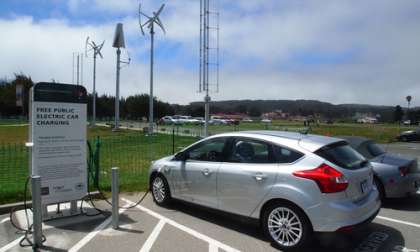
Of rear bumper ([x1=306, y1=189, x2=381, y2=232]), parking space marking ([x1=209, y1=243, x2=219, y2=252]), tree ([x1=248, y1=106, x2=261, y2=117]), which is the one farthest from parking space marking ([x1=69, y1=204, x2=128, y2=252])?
tree ([x1=248, y1=106, x2=261, y2=117])

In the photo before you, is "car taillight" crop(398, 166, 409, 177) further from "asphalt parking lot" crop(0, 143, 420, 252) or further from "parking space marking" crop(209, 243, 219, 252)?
"parking space marking" crop(209, 243, 219, 252)

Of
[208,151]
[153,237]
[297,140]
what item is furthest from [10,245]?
[297,140]

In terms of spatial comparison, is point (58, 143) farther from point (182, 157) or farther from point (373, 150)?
point (373, 150)

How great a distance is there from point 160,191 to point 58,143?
212 cm

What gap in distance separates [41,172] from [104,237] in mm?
1606

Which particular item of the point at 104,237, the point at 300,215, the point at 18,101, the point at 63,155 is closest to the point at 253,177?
the point at 300,215

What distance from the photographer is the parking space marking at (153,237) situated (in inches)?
204

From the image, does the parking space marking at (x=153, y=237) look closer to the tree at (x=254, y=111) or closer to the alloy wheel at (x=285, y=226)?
the alloy wheel at (x=285, y=226)

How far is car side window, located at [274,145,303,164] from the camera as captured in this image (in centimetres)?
526

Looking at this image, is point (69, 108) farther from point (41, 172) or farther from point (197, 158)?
point (197, 158)

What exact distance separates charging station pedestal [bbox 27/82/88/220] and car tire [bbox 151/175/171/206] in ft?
A: 4.49

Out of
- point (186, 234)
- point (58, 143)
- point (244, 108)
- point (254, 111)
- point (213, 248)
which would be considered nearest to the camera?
point (213, 248)

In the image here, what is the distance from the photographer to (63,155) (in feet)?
21.2

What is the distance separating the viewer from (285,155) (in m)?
5.36
